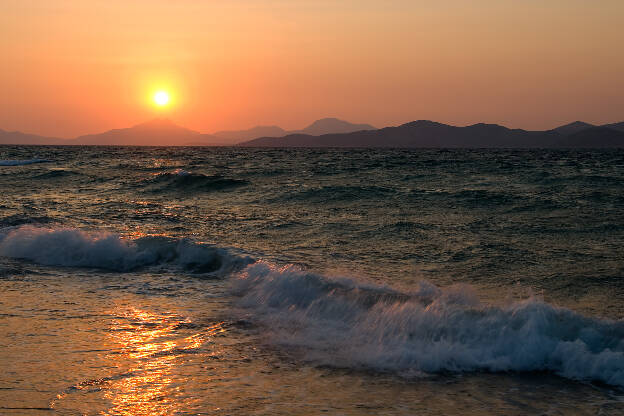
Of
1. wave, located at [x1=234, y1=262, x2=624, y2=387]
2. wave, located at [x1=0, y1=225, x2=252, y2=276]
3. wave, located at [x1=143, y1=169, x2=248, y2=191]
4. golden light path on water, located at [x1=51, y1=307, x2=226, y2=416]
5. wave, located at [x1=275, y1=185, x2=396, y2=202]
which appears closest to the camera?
golden light path on water, located at [x1=51, y1=307, x2=226, y2=416]

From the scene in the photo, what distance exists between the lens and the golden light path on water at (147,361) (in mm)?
4965

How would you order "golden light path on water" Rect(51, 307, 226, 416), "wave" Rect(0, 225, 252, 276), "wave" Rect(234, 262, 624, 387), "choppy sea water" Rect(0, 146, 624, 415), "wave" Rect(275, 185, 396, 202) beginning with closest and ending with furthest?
"golden light path on water" Rect(51, 307, 226, 416), "choppy sea water" Rect(0, 146, 624, 415), "wave" Rect(234, 262, 624, 387), "wave" Rect(0, 225, 252, 276), "wave" Rect(275, 185, 396, 202)

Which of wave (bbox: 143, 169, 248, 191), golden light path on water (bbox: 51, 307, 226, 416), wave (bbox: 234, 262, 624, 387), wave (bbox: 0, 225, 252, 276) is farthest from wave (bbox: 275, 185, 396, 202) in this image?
golden light path on water (bbox: 51, 307, 226, 416)

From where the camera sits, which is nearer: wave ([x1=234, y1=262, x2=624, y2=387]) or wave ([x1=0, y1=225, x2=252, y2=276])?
wave ([x1=234, y1=262, x2=624, y2=387])

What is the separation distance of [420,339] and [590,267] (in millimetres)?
5278

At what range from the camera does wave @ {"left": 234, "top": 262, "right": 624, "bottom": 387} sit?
241 inches

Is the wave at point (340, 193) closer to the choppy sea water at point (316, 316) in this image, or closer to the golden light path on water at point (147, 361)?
the choppy sea water at point (316, 316)

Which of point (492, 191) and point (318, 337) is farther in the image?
point (492, 191)

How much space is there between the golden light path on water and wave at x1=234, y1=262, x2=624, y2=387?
119 centimetres

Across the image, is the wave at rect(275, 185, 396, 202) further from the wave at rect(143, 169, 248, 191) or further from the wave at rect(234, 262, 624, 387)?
the wave at rect(234, 262, 624, 387)

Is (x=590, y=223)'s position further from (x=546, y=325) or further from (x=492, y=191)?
(x=546, y=325)

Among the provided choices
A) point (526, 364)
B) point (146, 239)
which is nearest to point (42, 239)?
point (146, 239)

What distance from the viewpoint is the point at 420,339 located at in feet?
22.1

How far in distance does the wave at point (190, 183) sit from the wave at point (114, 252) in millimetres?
15351
